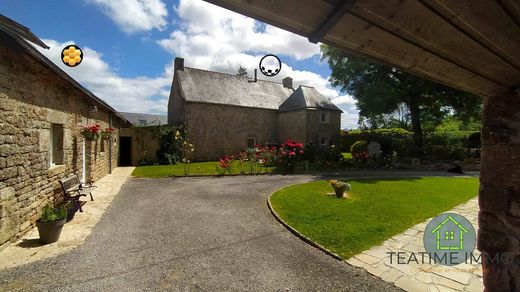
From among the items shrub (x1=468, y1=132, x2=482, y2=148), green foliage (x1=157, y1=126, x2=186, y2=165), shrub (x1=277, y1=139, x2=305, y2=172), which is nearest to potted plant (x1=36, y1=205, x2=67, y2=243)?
shrub (x1=277, y1=139, x2=305, y2=172)

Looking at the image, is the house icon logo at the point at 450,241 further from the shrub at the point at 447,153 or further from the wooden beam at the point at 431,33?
the shrub at the point at 447,153

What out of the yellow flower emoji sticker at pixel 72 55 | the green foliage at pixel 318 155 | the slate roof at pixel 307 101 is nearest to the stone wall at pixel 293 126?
the slate roof at pixel 307 101

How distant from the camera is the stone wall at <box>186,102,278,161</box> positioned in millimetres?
23109

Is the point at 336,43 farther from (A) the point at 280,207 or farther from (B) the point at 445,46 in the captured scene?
(A) the point at 280,207

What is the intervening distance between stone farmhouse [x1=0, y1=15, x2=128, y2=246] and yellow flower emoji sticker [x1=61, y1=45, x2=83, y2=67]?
0.61m

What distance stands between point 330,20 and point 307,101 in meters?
24.6

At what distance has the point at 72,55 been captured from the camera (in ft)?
25.5

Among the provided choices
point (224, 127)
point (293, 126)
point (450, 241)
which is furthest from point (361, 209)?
point (293, 126)

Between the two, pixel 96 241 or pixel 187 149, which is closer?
pixel 96 241

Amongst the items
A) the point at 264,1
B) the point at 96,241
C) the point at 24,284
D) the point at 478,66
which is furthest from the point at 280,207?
the point at 264,1

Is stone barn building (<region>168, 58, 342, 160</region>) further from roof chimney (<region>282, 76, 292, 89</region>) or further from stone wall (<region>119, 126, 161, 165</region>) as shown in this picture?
roof chimney (<region>282, 76, 292, 89</region>)

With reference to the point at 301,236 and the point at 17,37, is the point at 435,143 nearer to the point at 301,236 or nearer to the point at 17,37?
the point at 301,236

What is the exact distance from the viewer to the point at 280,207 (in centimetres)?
819

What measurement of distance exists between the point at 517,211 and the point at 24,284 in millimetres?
6007
